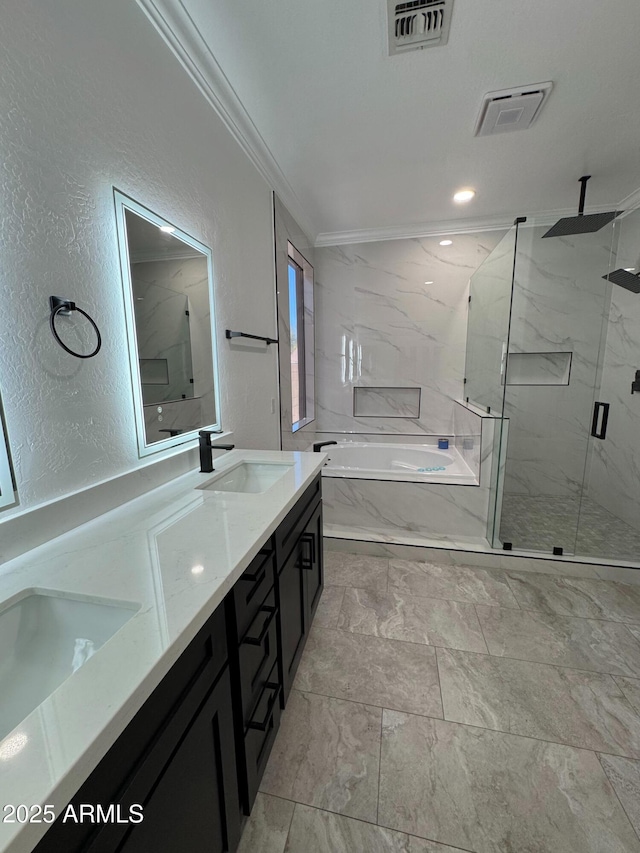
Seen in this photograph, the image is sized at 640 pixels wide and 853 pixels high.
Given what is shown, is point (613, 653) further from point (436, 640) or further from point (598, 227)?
point (598, 227)

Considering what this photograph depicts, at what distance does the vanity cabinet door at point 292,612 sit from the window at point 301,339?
5.34 ft

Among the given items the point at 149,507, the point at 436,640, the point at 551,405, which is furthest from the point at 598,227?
the point at 149,507

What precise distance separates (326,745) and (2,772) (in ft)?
4.18

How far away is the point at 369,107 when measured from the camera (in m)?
1.78

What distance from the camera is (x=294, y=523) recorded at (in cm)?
135

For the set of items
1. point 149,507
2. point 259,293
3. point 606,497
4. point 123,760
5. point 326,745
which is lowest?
point 326,745

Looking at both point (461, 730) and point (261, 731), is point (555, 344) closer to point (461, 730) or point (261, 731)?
point (461, 730)

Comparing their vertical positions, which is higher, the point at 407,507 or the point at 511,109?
the point at 511,109

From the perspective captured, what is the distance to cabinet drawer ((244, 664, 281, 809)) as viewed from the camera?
98 cm

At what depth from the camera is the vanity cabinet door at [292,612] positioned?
49.1 inches

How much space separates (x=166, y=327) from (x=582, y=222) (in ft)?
10.4

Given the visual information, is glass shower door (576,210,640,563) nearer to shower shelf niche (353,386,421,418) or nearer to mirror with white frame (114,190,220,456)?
shower shelf niche (353,386,421,418)

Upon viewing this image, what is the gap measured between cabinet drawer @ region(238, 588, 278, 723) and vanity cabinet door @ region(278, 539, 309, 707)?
0.26 ft

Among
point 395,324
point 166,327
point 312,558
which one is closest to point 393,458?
point 395,324
